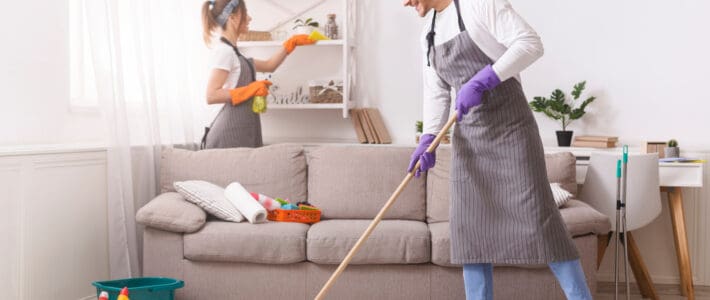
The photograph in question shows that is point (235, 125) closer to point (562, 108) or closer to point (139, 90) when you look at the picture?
point (139, 90)

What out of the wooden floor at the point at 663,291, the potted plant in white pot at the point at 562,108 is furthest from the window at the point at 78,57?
the wooden floor at the point at 663,291

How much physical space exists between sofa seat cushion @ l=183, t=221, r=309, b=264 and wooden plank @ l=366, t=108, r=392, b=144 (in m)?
1.26

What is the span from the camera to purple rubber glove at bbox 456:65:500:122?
246cm

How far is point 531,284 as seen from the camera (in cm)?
334

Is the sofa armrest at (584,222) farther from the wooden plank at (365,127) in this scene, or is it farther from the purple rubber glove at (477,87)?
the wooden plank at (365,127)

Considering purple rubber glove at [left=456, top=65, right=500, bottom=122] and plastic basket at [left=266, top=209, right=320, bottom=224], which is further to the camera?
plastic basket at [left=266, top=209, right=320, bottom=224]

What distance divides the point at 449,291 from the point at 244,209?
946mm

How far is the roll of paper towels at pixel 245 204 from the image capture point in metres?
3.44

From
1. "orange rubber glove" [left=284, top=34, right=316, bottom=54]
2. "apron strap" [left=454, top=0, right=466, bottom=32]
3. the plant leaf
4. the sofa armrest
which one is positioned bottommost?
the sofa armrest

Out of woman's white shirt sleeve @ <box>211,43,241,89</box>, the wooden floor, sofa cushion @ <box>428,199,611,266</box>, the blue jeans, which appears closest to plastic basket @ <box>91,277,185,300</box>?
sofa cushion @ <box>428,199,611,266</box>

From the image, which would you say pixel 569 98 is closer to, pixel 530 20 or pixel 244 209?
pixel 530 20

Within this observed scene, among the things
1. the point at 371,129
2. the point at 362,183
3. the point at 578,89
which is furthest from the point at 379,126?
the point at 578,89

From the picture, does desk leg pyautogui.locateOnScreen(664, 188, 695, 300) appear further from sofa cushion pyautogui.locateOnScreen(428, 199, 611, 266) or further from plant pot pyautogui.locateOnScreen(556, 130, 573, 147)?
sofa cushion pyautogui.locateOnScreen(428, 199, 611, 266)

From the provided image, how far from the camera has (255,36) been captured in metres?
4.46
